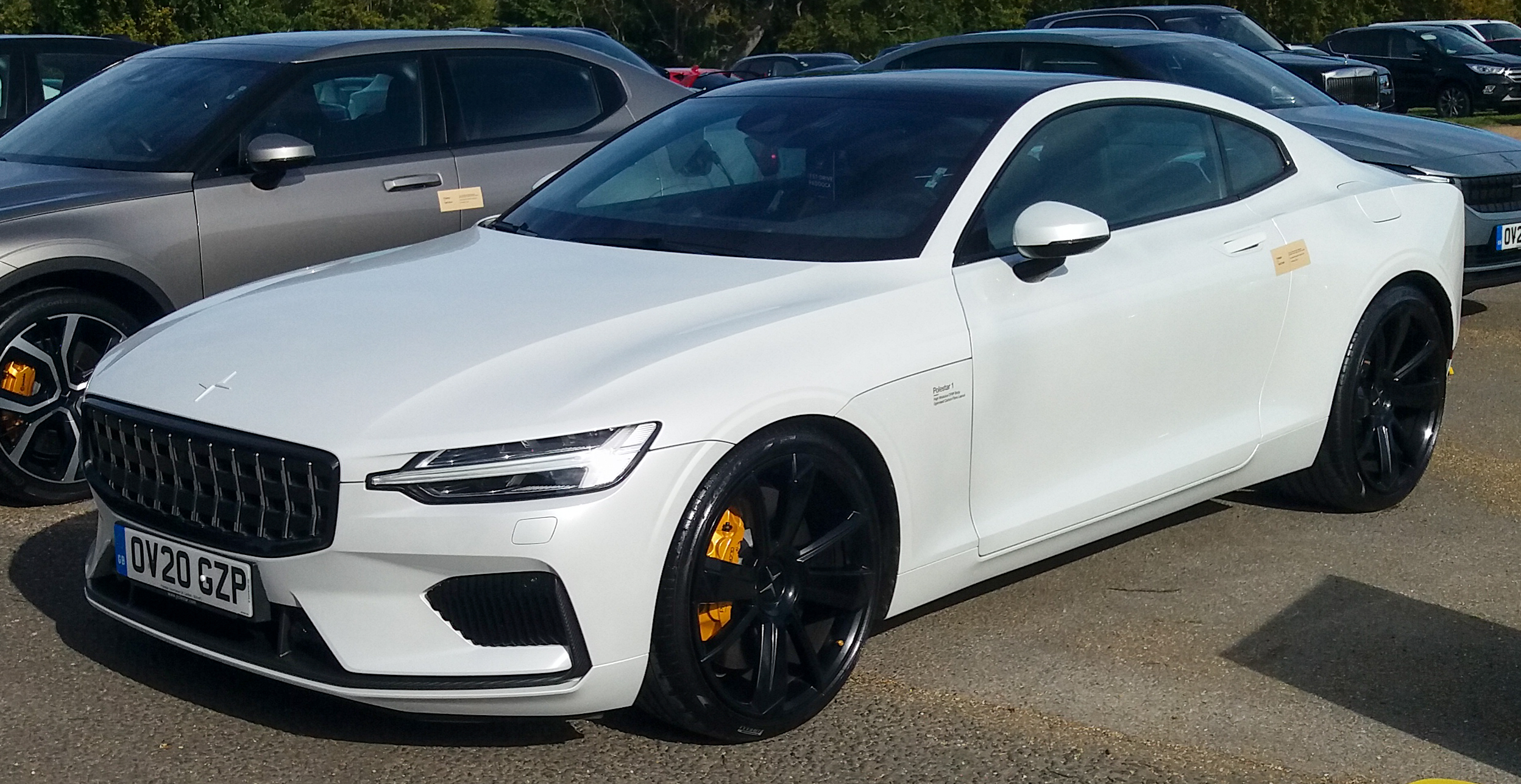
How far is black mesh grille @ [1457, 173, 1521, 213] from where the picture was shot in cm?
862

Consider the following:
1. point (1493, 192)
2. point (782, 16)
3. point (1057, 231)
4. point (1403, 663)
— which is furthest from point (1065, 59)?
point (782, 16)

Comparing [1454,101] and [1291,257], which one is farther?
[1454,101]

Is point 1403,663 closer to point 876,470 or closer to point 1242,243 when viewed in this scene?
point 1242,243

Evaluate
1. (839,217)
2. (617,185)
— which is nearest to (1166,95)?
(839,217)

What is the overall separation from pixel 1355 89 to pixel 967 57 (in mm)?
4403

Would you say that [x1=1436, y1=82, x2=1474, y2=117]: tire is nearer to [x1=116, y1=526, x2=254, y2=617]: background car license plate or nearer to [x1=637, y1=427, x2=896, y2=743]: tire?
[x1=637, y1=427, x2=896, y2=743]: tire

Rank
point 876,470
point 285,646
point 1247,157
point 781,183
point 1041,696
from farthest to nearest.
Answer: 1. point 1247,157
2. point 781,183
3. point 1041,696
4. point 876,470
5. point 285,646

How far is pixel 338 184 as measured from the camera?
6.52 metres

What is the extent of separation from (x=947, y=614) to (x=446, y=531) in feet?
6.02

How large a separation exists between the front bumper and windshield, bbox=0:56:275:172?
318cm

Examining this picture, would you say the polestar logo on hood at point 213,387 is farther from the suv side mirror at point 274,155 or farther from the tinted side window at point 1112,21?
the tinted side window at point 1112,21

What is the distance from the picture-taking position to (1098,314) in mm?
4527


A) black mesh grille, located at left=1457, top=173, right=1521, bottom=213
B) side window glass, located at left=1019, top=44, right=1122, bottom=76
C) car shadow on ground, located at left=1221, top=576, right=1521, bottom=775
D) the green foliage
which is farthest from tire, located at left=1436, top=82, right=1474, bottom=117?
the green foliage

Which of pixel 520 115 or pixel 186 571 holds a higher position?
pixel 520 115
